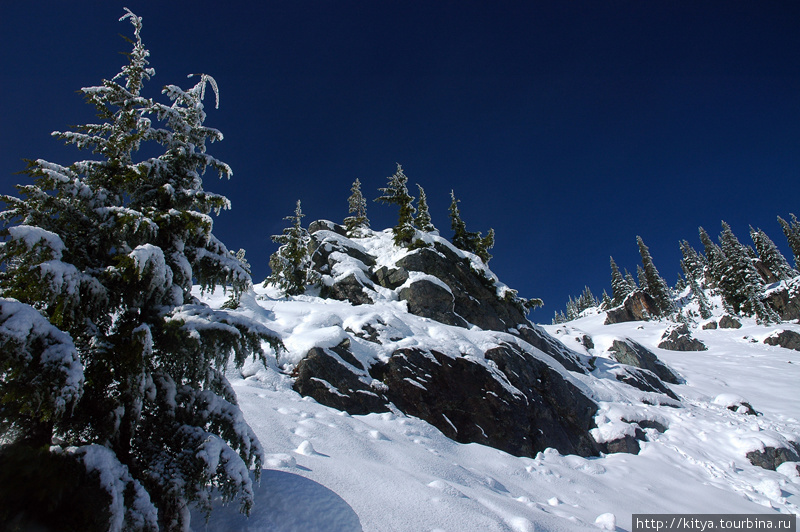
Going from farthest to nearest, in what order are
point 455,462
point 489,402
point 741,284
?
point 741,284 < point 489,402 < point 455,462

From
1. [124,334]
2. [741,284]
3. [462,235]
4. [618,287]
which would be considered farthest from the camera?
[618,287]

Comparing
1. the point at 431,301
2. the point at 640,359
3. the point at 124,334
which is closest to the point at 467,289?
the point at 431,301

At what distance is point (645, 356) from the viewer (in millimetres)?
35594

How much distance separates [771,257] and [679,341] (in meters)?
51.6

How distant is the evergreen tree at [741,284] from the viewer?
59.9 metres

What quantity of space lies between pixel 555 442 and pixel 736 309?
234ft

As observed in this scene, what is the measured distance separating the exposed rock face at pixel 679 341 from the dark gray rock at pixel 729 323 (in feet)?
52.3

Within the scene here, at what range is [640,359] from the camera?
3538 centimetres

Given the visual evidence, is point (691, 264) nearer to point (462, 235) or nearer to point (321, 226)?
point (462, 235)

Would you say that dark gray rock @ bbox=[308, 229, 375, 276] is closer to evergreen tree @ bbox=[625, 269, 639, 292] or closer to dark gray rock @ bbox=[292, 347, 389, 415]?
dark gray rock @ bbox=[292, 347, 389, 415]

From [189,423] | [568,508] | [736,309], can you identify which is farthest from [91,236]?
[736,309]

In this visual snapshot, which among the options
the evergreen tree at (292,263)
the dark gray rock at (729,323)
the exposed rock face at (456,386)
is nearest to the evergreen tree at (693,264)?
the dark gray rock at (729,323)

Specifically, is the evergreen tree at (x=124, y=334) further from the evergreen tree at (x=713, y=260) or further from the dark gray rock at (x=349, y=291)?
the evergreen tree at (x=713, y=260)

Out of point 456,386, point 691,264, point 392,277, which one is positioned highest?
point 691,264
